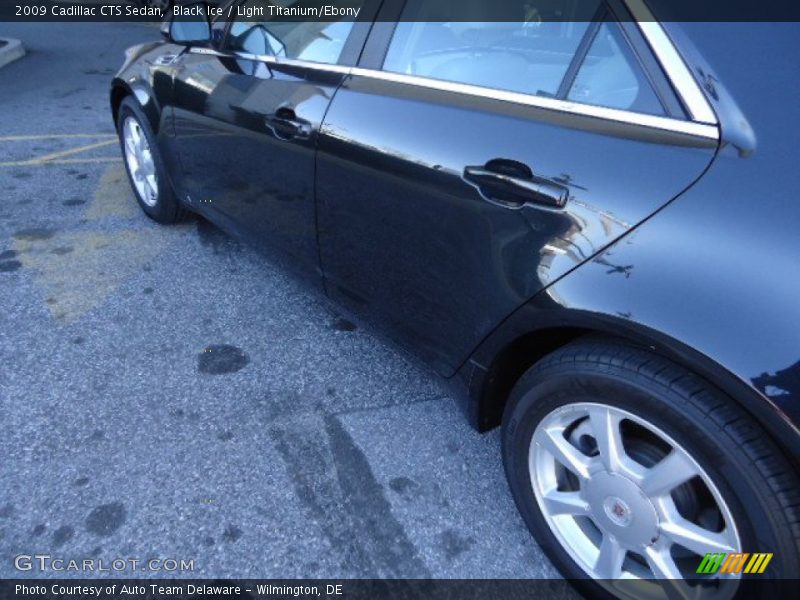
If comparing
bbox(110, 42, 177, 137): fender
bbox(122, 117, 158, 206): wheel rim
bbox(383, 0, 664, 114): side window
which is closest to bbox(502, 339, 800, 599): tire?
bbox(383, 0, 664, 114): side window

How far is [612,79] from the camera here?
151cm

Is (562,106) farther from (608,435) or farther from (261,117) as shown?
(261,117)

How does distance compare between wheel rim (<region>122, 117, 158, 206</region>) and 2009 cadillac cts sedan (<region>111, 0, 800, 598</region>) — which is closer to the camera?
2009 cadillac cts sedan (<region>111, 0, 800, 598</region>)

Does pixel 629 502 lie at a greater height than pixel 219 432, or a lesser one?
greater

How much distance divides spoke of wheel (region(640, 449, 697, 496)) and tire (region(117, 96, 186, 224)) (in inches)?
116

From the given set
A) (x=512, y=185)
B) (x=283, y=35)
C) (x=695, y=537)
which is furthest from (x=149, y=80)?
(x=695, y=537)

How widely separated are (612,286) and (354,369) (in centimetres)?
145

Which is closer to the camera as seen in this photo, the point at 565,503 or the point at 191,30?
the point at 565,503

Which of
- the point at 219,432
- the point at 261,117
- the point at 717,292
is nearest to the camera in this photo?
the point at 717,292

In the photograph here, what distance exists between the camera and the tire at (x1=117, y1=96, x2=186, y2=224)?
345 centimetres

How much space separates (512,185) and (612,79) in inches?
13.7

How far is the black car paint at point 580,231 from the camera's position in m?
1.23

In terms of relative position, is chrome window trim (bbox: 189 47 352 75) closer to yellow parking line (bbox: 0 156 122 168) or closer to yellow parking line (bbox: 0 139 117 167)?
yellow parking line (bbox: 0 156 122 168)

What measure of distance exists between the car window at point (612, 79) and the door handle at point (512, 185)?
24 cm
